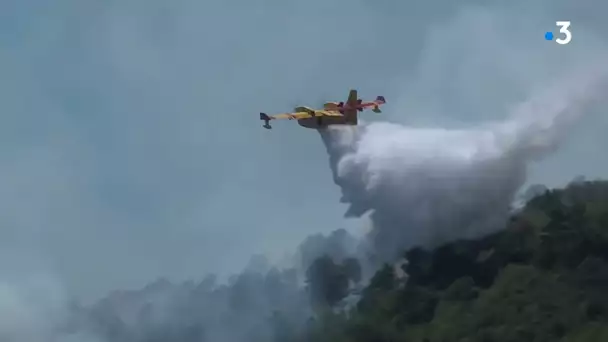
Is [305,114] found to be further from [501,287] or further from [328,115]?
[501,287]

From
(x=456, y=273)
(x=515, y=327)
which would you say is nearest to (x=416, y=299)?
(x=456, y=273)

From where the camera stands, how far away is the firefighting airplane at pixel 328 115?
2773 inches

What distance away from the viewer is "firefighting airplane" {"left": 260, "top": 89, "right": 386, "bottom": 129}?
70.4 meters

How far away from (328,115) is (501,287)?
17.6 meters

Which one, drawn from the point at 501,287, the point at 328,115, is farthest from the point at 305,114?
the point at 501,287

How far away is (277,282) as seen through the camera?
7712cm

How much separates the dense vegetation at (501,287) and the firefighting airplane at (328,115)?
32.1 ft

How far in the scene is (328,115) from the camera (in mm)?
70438

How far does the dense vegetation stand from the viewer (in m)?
77.2

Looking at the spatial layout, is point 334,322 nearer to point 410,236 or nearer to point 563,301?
point 410,236

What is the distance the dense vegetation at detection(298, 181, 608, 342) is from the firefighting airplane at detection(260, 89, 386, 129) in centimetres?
978

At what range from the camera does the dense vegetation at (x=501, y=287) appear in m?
77.2

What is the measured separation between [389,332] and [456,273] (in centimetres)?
604

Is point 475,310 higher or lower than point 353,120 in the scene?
lower
